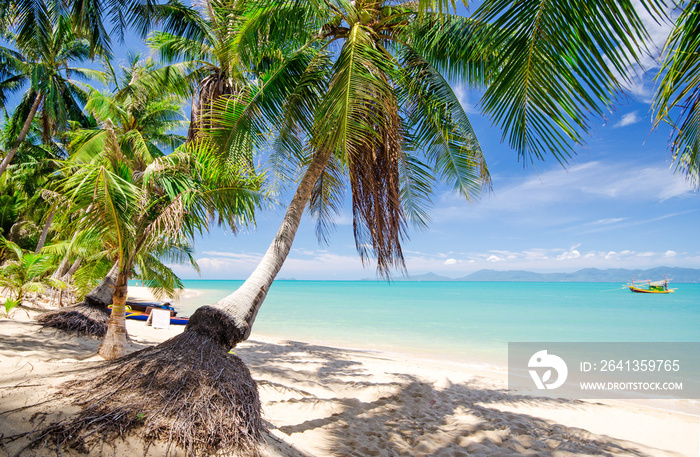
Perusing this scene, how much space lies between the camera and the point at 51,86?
33.9 ft

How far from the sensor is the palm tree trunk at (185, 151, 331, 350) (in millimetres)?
3016

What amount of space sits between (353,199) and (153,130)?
11.0 metres

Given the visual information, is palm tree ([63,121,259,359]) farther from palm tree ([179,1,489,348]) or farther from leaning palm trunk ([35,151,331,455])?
leaning palm trunk ([35,151,331,455])

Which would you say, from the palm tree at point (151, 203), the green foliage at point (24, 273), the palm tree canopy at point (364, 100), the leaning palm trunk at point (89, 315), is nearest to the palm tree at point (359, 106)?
the palm tree canopy at point (364, 100)

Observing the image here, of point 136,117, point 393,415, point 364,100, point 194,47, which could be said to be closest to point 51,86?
point 136,117

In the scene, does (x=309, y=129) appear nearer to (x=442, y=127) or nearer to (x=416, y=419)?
(x=442, y=127)

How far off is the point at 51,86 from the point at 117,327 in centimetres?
1034

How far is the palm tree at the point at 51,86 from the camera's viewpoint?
10.6m

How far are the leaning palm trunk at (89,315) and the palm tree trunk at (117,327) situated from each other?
1709mm

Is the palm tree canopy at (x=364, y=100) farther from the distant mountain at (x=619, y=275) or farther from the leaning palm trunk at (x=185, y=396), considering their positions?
the distant mountain at (x=619, y=275)

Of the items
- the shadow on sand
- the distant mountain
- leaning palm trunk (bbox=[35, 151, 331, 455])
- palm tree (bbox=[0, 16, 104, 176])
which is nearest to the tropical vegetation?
leaning palm trunk (bbox=[35, 151, 331, 455])

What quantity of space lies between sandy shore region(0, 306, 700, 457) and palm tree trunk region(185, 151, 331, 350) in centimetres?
91

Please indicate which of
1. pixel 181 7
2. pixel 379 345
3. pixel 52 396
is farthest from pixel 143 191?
pixel 379 345

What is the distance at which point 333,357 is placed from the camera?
839cm
